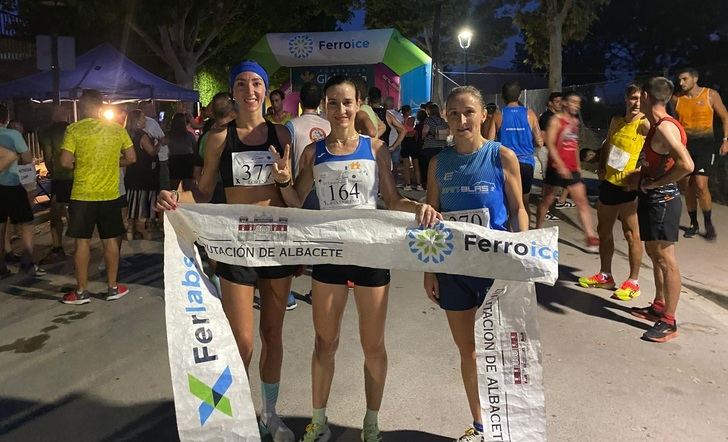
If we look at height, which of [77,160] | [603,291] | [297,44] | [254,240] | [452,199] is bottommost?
[603,291]

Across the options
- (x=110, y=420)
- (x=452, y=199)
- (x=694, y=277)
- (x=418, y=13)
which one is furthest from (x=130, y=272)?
(x=418, y=13)

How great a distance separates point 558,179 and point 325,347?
4.55 m

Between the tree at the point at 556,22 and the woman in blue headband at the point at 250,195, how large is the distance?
14426 millimetres

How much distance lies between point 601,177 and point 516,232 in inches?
130

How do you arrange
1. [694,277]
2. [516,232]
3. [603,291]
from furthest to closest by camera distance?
[694,277]
[603,291]
[516,232]

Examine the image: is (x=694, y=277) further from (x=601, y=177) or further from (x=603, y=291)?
(x=601, y=177)

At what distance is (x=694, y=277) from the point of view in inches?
256

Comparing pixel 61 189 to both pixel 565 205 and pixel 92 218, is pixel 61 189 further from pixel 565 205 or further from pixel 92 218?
pixel 565 205

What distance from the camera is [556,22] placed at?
1606 cm

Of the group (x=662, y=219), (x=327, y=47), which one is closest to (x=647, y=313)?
(x=662, y=219)

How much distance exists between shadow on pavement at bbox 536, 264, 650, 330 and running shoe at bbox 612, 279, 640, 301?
0.11 m

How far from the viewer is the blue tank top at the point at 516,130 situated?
23.4 feet

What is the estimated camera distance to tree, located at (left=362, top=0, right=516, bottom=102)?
3547 cm

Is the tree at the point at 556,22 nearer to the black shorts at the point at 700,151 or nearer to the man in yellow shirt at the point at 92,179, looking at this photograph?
the black shorts at the point at 700,151
